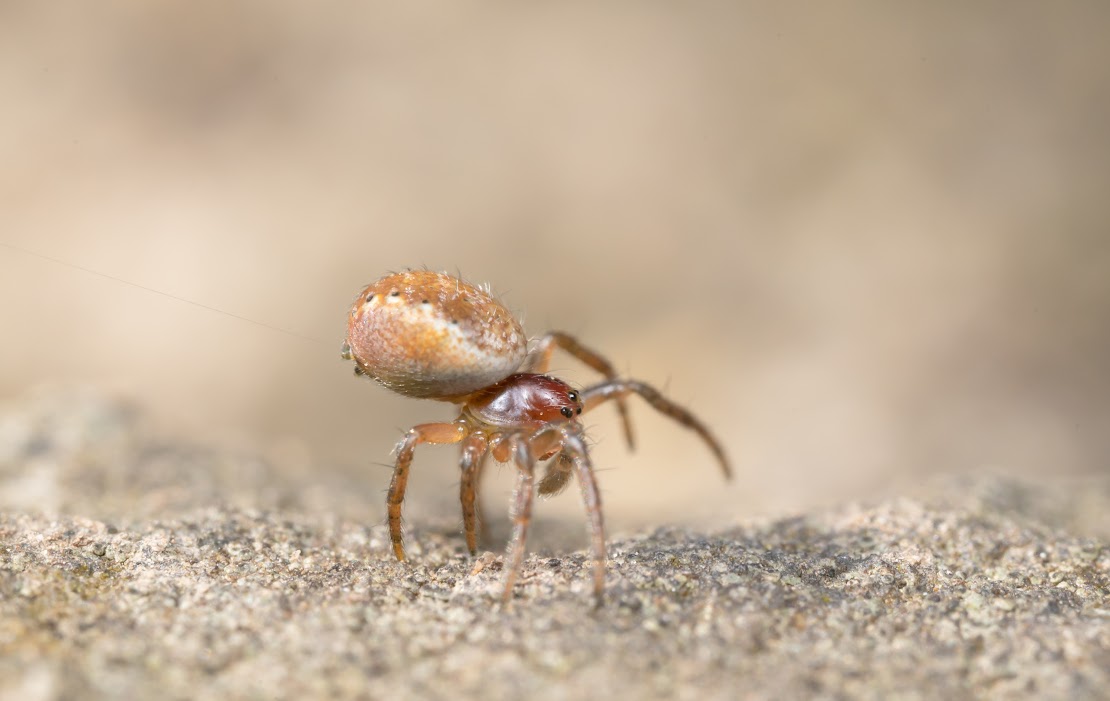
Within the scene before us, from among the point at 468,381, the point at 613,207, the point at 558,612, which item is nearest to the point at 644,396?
the point at 468,381

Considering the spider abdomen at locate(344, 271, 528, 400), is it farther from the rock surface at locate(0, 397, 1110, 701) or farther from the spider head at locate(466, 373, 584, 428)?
the rock surface at locate(0, 397, 1110, 701)

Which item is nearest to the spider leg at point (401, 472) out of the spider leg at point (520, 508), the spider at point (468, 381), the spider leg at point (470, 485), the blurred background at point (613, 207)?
the spider at point (468, 381)

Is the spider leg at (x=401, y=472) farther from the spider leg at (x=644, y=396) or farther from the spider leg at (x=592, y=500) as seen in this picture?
the spider leg at (x=644, y=396)

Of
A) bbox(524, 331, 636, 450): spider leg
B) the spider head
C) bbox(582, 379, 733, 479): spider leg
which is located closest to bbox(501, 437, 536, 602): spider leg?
the spider head

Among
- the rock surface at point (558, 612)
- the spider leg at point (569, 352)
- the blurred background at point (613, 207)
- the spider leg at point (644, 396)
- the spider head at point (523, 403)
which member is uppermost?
the blurred background at point (613, 207)

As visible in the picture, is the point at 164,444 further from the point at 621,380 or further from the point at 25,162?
the point at 25,162

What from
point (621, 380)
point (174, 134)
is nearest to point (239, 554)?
point (621, 380)
